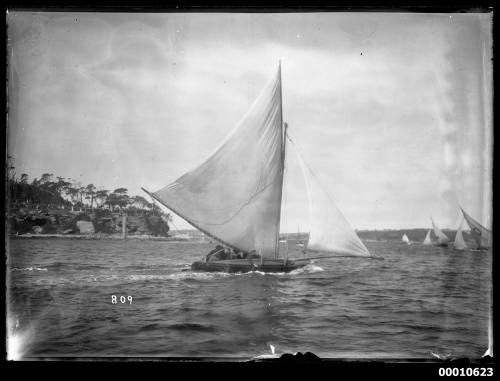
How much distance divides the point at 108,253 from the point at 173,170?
1.05m

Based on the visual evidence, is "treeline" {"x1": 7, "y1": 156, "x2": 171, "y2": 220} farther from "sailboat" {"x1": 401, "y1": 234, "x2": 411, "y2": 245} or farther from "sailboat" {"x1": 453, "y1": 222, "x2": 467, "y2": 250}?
"sailboat" {"x1": 453, "y1": 222, "x2": 467, "y2": 250}

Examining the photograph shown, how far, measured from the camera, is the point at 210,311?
2.98m

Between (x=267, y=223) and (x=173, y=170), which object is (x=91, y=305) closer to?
(x=173, y=170)

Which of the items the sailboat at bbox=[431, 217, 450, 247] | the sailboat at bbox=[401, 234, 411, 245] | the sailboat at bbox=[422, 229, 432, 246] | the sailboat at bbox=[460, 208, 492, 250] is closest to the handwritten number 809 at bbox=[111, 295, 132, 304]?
the sailboat at bbox=[401, 234, 411, 245]

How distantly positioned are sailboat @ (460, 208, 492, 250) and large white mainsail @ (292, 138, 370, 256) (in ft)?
3.24

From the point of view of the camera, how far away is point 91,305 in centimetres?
298

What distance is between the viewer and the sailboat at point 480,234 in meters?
2.91

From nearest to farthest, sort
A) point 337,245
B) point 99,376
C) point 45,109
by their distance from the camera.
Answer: point 99,376 → point 45,109 → point 337,245

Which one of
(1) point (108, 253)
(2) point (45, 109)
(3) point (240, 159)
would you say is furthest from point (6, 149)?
(3) point (240, 159)

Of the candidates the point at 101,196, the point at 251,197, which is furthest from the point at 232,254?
the point at 101,196

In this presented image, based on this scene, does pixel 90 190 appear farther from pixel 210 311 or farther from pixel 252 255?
pixel 252 255

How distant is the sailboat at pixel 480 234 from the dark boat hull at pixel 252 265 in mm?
1763

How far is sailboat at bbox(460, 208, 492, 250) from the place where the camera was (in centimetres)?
291
